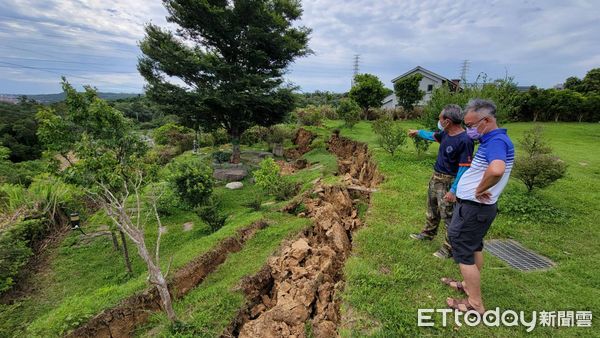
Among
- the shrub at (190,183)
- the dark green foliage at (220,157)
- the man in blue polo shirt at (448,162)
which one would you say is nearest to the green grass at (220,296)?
the shrub at (190,183)

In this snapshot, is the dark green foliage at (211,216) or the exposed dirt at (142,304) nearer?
the exposed dirt at (142,304)

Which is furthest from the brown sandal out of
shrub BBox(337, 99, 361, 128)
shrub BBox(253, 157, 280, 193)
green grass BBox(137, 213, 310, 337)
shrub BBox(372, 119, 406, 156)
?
shrub BBox(337, 99, 361, 128)

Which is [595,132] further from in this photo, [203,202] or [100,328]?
[100,328]

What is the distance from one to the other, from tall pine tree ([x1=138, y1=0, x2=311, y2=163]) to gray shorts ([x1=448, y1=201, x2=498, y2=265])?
974 cm

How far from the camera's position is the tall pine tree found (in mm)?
10750

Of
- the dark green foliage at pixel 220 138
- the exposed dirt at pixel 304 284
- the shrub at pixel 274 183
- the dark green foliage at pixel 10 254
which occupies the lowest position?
the dark green foliage at pixel 10 254

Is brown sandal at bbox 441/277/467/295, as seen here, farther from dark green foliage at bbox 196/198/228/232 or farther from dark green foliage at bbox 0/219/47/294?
dark green foliage at bbox 0/219/47/294

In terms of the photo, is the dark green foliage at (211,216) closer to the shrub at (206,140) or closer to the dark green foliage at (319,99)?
the dark green foliage at (319,99)

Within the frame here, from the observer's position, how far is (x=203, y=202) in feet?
23.5

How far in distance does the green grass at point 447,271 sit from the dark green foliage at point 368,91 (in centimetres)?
1887

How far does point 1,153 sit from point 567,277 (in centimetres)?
1447

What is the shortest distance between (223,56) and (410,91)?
18704 millimetres

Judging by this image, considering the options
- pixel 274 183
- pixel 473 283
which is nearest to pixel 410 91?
pixel 274 183

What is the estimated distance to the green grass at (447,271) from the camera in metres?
2.86
